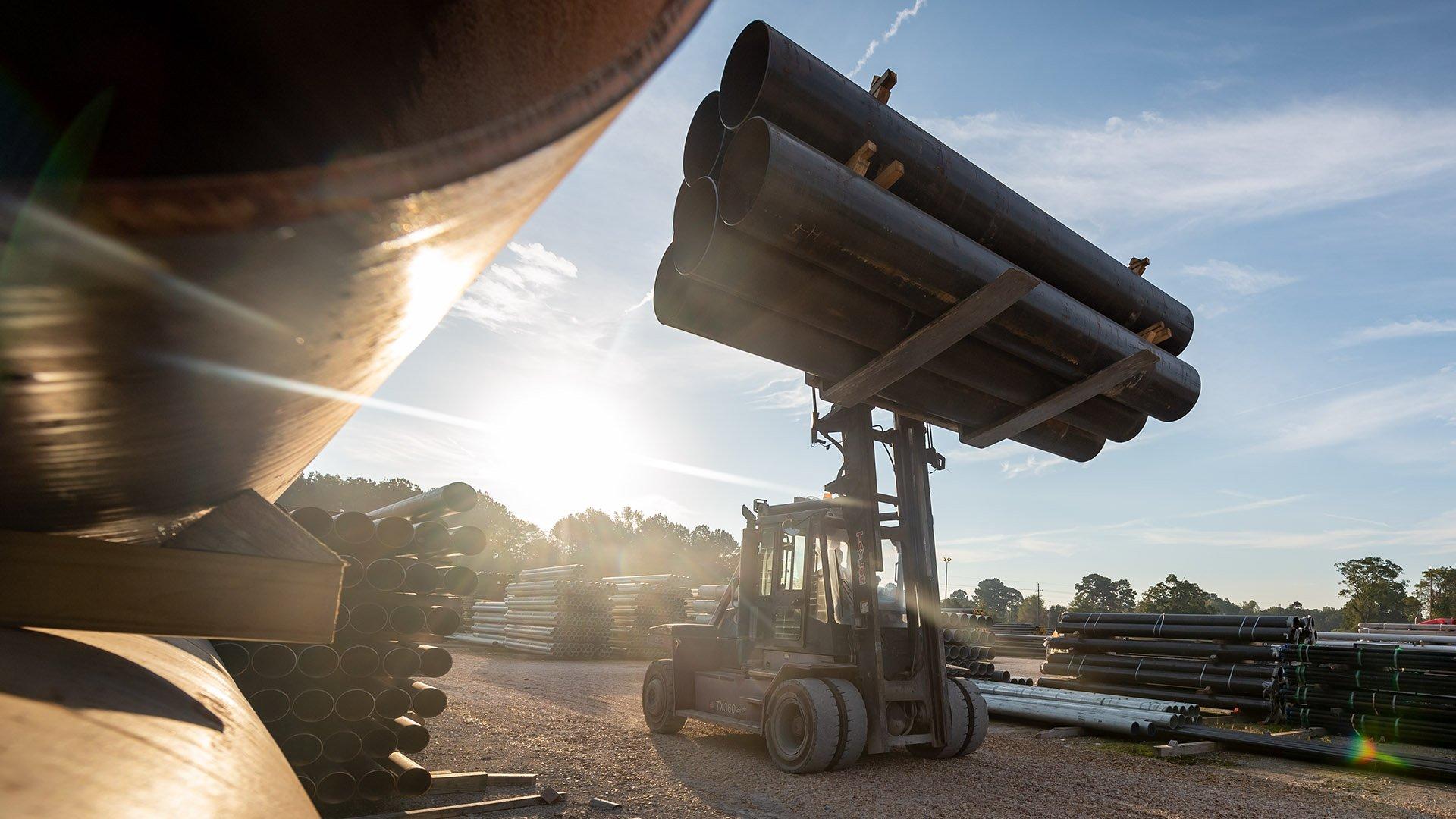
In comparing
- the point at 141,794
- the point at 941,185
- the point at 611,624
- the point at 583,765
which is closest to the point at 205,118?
the point at 141,794

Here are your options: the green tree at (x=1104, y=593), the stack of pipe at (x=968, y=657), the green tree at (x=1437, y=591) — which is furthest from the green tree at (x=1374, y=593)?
the stack of pipe at (x=968, y=657)

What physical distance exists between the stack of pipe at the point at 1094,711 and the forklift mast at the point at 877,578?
7.92 ft

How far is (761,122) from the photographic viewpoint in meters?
3.61

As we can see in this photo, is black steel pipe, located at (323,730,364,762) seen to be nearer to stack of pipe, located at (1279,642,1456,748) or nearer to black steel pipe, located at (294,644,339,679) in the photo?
black steel pipe, located at (294,644,339,679)

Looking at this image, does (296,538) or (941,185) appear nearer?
(296,538)

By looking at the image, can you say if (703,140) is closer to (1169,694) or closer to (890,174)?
(890,174)

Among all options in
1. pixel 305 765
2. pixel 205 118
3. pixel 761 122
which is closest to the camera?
pixel 205 118

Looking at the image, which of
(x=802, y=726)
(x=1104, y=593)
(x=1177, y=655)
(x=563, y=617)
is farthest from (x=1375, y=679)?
(x=1104, y=593)

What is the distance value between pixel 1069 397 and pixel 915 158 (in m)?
2.20

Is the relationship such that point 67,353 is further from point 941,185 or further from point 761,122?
point 941,185

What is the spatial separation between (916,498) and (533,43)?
795 cm

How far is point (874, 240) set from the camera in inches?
151

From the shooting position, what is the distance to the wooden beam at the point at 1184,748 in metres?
9.11

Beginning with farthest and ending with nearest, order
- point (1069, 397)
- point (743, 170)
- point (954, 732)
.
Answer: point (954, 732), point (1069, 397), point (743, 170)
